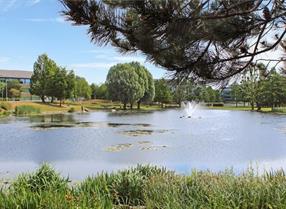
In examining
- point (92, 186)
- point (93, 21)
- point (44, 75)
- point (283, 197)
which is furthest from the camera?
point (44, 75)

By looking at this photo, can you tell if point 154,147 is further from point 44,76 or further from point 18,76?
point 18,76

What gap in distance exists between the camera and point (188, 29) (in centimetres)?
380

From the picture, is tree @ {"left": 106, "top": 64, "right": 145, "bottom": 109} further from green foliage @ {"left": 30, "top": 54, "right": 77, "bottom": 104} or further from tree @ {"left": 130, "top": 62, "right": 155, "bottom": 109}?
green foliage @ {"left": 30, "top": 54, "right": 77, "bottom": 104}

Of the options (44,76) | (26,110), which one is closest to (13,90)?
(44,76)

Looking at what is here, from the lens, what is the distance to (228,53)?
14.2 ft

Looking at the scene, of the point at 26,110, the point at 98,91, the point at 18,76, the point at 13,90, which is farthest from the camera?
the point at 18,76

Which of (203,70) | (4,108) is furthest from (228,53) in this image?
(4,108)

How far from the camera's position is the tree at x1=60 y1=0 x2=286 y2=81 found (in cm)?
377

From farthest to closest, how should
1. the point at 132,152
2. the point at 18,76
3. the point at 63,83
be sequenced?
the point at 18,76, the point at 63,83, the point at 132,152

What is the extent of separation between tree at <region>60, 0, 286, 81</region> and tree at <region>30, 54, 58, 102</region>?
44.4 meters

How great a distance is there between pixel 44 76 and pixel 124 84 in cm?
964

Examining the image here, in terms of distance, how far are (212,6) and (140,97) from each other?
4595 cm

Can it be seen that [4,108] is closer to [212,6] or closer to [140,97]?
[140,97]

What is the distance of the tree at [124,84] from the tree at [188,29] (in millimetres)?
43262
